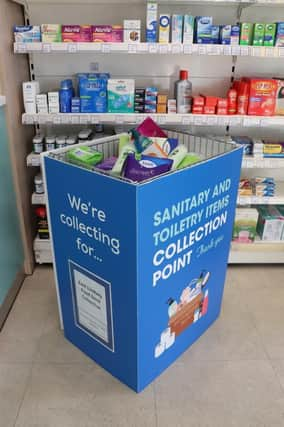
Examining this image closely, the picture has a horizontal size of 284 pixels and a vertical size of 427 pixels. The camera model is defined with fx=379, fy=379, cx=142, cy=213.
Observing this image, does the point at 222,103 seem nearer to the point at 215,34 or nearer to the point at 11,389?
the point at 215,34

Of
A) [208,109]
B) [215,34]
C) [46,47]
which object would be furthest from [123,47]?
[208,109]

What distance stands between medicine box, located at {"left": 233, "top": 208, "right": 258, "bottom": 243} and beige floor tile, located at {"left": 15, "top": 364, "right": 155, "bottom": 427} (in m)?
1.40

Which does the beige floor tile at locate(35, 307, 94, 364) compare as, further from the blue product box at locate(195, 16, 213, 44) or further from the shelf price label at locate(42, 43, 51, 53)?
the blue product box at locate(195, 16, 213, 44)

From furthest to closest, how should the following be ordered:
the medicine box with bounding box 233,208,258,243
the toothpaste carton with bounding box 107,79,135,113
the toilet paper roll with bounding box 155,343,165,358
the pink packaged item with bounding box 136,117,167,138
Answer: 1. the medicine box with bounding box 233,208,258,243
2. the toothpaste carton with bounding box 107,79,135,113
3. the pink packaged item with bounding box 136,117,167,138
4. the toilet paper roll with bounding box 155,343,165,358

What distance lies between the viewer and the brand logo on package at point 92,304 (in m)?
1.81

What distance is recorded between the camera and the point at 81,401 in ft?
6.05

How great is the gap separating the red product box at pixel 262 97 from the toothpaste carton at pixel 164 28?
0.63 m

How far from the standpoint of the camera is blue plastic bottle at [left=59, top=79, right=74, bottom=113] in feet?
8.04

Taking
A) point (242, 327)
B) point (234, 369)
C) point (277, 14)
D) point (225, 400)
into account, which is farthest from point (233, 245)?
point (277, 14)

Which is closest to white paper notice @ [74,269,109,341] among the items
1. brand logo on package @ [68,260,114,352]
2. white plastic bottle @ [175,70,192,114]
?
brand logo on package @ [68,260,114,352]

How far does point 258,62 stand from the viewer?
276cm

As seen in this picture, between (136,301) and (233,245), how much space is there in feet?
4.84

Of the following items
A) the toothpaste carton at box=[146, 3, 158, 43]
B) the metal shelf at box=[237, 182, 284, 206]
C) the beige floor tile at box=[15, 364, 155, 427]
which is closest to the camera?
the beige floor tile at box=[15, 364, 155, 427]

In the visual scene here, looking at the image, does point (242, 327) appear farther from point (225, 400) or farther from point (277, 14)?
point (277, 14)
